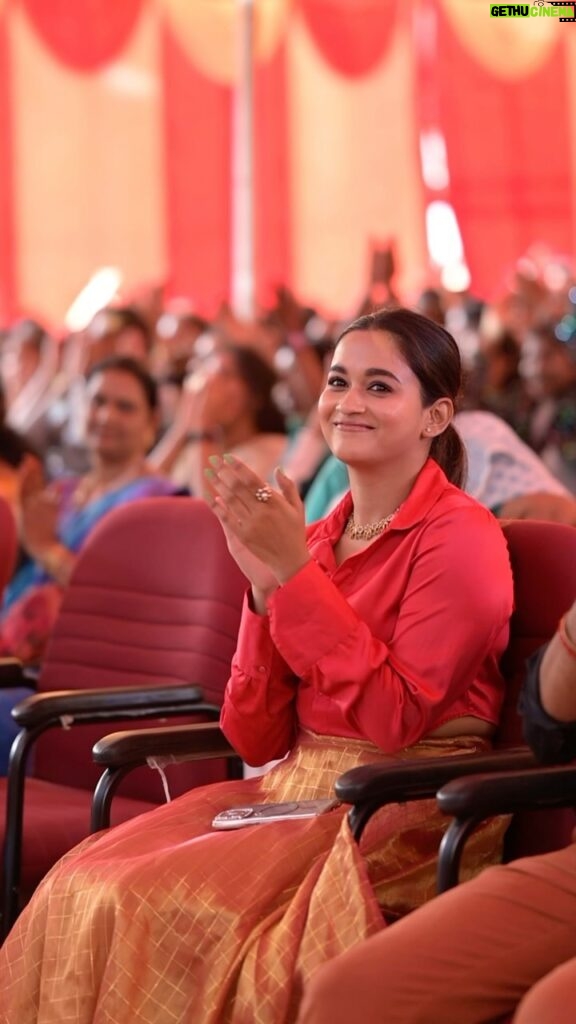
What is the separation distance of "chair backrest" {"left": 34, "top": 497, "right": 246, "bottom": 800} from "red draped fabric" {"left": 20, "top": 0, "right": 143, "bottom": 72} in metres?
5.62

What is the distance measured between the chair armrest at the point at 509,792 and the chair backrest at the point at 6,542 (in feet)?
5.47

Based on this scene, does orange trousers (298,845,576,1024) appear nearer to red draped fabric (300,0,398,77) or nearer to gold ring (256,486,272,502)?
gold ring (256,486,272,502)

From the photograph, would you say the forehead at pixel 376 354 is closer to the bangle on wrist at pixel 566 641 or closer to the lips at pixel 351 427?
the lips at pixel 351 427

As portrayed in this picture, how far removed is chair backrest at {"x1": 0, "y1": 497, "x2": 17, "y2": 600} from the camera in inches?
131

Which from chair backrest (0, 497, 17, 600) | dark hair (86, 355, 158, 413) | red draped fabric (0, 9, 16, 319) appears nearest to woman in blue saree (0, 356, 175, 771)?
dark hair (86, 355, 158, 413)

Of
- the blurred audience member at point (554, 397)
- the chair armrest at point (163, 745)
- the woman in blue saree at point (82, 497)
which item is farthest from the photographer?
the blurred audience member at point (554, 397)

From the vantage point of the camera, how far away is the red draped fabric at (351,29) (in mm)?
8008

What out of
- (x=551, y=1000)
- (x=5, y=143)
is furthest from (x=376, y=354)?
(x=5, y=143)

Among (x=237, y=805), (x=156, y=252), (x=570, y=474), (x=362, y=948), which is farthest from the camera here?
(x=156, y=252)

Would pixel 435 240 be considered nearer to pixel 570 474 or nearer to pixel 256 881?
pixel 570 474

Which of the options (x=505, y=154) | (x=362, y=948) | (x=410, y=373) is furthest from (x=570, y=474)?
(x=505, y=154)

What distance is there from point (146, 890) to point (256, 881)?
14 centimetres

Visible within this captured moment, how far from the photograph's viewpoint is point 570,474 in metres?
4.51

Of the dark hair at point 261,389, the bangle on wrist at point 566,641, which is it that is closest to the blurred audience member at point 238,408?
the dark hair at point 261,389
